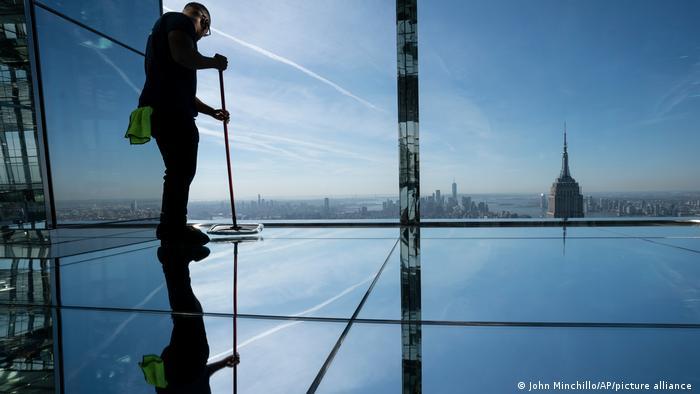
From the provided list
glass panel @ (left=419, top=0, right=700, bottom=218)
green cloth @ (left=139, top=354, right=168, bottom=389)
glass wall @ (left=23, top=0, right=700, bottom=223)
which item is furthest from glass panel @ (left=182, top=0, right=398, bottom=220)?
glass panel @ (left=419, top=0, right=700, bottom=218)

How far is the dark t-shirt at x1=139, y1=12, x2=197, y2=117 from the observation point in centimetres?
135

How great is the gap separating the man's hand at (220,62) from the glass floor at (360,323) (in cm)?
83

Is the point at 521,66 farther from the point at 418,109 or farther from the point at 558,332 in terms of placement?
the point at 558,332

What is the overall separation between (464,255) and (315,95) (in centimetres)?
1601

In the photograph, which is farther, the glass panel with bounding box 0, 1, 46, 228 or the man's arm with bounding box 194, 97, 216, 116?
the glass panel with bounding box 0, 1, 46, 228

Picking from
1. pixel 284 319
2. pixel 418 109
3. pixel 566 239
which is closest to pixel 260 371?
pixel 284 319

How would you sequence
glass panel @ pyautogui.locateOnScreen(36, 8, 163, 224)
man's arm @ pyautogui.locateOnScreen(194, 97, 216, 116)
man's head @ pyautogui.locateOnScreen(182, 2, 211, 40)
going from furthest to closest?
glass panel @ pyautogui.locateOnScreen(36, 8, 163, 224), man's arm @ pyautogui.locateOnScreen(194, 97, 216, 116), man's head @ pyautogui.locateOnScreen(182, 2, 211, 40)

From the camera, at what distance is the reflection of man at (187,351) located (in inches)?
15.9

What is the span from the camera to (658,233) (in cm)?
177

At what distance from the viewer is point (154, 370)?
1.45 feet

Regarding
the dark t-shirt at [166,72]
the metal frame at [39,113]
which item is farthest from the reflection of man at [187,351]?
the metal frame at [39,113]

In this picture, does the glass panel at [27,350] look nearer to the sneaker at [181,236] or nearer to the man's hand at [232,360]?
the man's hand at [232,360]

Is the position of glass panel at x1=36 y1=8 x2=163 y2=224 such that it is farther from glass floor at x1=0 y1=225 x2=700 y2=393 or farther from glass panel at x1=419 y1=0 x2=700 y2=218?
glass panel at x1=419 y1=0 x2=700 y2=218

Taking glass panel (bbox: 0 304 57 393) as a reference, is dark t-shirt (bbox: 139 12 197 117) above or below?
above
